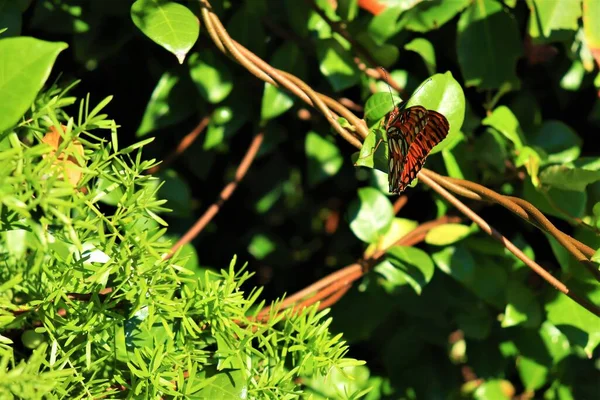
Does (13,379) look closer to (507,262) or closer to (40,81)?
(40,81)

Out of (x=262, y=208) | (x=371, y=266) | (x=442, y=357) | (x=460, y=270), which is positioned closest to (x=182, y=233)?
(x=262, y=208)

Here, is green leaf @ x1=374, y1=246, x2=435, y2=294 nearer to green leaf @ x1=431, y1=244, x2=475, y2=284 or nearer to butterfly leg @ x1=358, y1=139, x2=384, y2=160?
green leaf @ x1=431, y1=244, x2=475, y2=284

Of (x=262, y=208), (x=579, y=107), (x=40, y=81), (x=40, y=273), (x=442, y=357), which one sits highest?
(x=40, y=81)

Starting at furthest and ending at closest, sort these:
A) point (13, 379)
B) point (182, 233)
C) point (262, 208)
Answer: point (262, 208) < point (182, 233) < point (13, 379)

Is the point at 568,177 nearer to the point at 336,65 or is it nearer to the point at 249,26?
the point at 336,65

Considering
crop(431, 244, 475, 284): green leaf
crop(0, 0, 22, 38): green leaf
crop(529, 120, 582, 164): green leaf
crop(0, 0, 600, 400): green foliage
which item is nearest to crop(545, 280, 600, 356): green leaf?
crop(0, 0, 600, 400): green foliage

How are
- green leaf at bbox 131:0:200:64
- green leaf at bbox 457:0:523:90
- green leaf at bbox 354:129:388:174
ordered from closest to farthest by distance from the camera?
green leaf at bbox 354:129:388:174 → green leaf at bbox 131:0:200:64 → green leaf at bbox 457:0:523:90
